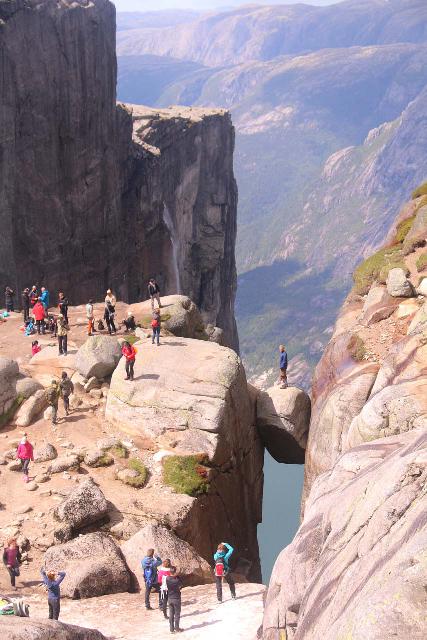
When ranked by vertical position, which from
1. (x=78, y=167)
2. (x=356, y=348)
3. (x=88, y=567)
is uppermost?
(x=78, y=167)

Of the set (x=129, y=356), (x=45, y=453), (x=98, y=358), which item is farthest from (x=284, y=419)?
(x=45, y=453)

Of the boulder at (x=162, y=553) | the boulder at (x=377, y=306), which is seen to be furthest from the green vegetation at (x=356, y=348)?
the boulder at (x=162, y=553)

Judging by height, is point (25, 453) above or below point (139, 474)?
above

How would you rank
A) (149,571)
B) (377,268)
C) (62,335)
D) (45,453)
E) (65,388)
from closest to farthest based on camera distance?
(149,571)
(45,453)
(65,388)
(62,335)
(377,268)

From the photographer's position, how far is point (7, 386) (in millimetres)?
36031

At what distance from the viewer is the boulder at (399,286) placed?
40438 mm

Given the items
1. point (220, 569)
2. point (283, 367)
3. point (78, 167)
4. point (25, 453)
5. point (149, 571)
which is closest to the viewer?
point (149, 571)

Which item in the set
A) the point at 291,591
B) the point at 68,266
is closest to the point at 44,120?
the point at 68,266

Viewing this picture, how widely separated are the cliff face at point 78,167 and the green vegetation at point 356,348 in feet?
187

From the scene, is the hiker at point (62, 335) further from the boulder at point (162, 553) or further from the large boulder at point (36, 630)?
the large boulder at point (36, 630)

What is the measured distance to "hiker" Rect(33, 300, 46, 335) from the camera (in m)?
44.4

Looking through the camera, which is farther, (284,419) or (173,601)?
(284,419)

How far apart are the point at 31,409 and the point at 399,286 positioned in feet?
71.7

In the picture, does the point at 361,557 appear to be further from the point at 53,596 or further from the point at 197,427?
the point at 197,427
